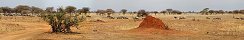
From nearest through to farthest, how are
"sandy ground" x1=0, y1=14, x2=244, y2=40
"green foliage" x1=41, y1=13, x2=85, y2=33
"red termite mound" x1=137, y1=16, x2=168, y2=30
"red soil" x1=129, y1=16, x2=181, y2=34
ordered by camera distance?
"sandy ground" x1=0, y1=14, x2=244, y2=40, "green foliage" x1=41, y1=13, x2=85, y2=33, "red soil" x1=129, y1=16, x2=181, y2=34, "red termite mound" x1=137, y1=16, x2=168, y2=30

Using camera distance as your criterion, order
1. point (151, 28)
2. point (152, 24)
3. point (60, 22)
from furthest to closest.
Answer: point (152, 24) → point (151, 28) → point (60, 22)

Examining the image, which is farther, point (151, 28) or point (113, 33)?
point (151, 28)

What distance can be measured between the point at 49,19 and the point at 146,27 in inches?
303

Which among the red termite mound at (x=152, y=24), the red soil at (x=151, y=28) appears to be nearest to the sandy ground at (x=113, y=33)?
the red soil at (x=151, y=28)

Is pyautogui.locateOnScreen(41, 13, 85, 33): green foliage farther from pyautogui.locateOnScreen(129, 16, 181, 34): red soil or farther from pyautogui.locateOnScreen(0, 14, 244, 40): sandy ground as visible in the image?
pyautogui.locateOnScreen(129, 16, 181, 34): red soil

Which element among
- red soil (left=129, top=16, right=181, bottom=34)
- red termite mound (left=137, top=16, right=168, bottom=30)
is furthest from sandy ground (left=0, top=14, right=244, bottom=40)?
red termite mound (left=137, top=16, right=168, bottom=30)

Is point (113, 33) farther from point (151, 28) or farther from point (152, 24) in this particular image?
point (152, 24)

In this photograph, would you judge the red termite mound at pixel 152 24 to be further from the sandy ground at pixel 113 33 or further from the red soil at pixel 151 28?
the sandy ground at pixel 113 33

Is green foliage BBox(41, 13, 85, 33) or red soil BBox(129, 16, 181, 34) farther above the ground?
green foliage BBox(41, 13, 85, 33)

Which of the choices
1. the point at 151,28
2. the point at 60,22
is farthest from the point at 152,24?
the point at 60,22

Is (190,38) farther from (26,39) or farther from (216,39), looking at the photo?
(26,39)

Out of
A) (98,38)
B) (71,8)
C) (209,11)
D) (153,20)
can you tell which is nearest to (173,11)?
(209,11)

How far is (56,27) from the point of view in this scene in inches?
1391

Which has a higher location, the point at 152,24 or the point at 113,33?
the point at 152,24
